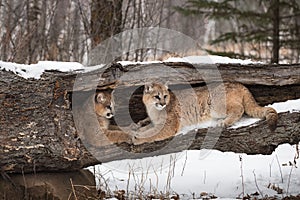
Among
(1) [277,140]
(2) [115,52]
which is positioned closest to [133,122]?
(1) [277,140]

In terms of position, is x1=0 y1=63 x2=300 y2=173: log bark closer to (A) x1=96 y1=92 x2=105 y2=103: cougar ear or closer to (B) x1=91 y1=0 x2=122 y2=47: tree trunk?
(A) x1=96 y1=92 x2=105 y2=103: cougar ear

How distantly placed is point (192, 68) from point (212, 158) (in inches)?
44.6

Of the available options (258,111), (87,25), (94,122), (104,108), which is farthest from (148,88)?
(87,25)

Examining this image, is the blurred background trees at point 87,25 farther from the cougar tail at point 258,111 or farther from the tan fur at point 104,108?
the cougar tail at point 258,111

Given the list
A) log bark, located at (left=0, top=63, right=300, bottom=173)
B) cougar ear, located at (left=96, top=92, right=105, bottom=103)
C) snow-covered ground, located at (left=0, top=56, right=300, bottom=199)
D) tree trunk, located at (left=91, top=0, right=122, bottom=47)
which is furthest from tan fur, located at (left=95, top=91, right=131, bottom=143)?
tree trunk, located at (left=91, top=0, right=122, bottom=47)

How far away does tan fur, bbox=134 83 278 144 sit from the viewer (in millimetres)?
5332

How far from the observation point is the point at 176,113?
19.2 ft

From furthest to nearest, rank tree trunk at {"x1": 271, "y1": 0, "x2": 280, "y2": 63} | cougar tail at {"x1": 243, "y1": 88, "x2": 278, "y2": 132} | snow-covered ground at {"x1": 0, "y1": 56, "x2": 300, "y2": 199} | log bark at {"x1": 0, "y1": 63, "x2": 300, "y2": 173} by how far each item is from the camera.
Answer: tree trunk at {"x1": 271, "y1": 0, "x2": 280, "y2": 63}
snow-covered ground at {"x1": 0, "y1": 56, "x2": 300, "y2": 199}
cougar tail at {"x1": 243, "y1": 88, "x2": 278, "y2": 132}
log bark at {"x1": 0, "y1": 63, "x2": 300, "y2": 173}

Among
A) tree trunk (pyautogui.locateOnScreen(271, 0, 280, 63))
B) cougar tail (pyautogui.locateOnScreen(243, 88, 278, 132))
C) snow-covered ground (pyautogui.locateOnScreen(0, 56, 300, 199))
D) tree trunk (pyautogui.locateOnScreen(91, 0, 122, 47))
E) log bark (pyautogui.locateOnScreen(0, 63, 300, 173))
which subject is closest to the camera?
log bark (pyautogui.locateOnScreen(0, 63, 300, 173))

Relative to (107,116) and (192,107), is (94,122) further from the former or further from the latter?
(192,107)

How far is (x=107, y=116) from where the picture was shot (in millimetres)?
5594

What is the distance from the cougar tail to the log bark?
8 cm

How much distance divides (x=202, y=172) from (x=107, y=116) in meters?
1.27

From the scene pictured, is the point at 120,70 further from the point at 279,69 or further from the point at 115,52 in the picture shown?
the point at 115,52
